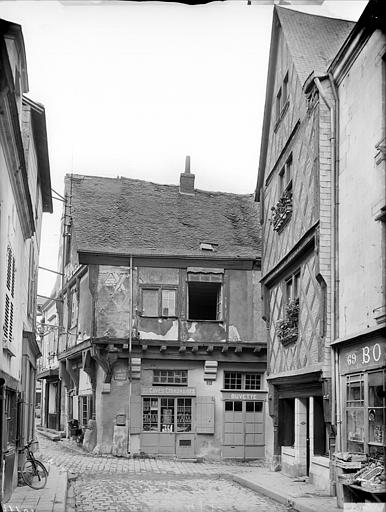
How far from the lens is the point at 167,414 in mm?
21203

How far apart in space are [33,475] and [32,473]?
0.04m

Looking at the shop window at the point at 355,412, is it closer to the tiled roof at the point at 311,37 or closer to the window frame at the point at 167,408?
the tiled roof at the point at 311,37

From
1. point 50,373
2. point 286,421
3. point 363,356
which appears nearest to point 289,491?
point 286,421

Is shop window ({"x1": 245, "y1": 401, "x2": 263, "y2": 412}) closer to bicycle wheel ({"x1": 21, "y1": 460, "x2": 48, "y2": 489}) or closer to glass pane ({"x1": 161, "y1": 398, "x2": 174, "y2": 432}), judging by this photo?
glass pane ({"x1": 161, "y1": 398, "x2": 174, "y2": 432})

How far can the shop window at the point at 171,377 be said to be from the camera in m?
21.4

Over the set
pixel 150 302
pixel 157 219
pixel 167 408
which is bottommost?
pixel 167 408

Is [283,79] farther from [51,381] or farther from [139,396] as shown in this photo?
[51,381]

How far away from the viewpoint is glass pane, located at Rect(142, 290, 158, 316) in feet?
70.5

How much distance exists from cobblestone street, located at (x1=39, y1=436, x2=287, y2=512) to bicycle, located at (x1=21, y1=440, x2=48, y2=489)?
0.56 meters

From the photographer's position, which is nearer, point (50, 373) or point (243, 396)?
point (243, 396)

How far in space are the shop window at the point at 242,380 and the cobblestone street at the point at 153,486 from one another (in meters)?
2.41

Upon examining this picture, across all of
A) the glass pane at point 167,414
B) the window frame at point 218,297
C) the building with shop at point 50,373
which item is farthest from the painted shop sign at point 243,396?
the building with shop at point 50,373

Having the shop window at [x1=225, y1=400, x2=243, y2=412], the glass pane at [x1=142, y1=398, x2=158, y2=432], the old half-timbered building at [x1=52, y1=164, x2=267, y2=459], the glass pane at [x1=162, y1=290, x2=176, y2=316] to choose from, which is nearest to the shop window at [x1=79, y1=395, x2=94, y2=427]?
the old half-timbered building at [x1=52, y1=164, x2=267, y2=459]

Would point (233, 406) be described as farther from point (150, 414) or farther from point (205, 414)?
point (150, 414)
